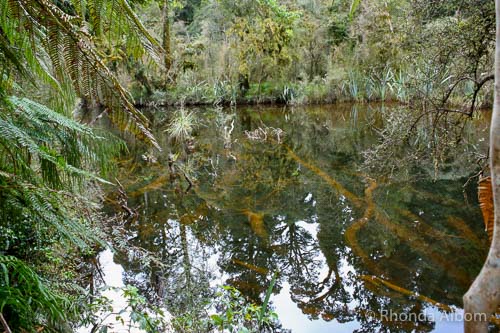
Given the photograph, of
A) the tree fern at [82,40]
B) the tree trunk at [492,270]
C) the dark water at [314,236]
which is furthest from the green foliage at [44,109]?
the dark water at [314,236]

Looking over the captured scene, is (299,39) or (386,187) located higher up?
(299,39)

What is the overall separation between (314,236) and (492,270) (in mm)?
4181

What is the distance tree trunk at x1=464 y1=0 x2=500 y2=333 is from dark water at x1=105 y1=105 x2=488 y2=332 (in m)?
2.07

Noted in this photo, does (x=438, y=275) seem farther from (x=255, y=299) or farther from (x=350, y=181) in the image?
(x=350, y=181)

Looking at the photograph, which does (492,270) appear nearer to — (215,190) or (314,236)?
(314,236)

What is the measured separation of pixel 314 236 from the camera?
5.74m

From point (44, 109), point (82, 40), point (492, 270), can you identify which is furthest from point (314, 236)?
point (82, 40)

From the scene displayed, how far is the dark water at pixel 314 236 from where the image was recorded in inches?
156

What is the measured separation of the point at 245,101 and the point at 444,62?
68.9 ft

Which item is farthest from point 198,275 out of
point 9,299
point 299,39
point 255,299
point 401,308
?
point 299,39

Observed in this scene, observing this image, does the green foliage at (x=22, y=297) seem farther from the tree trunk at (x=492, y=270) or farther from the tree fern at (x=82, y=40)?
the tree trunk at (x=492, y=270)

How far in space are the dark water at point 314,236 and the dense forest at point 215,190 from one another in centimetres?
3

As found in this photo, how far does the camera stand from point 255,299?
4.14 m

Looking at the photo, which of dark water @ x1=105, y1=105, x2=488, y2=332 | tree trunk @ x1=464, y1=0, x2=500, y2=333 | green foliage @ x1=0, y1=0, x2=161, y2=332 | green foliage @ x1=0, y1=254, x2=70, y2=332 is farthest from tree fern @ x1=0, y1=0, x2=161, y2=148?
dark water @ x1=105, y1=105, x2=488, y2=332
